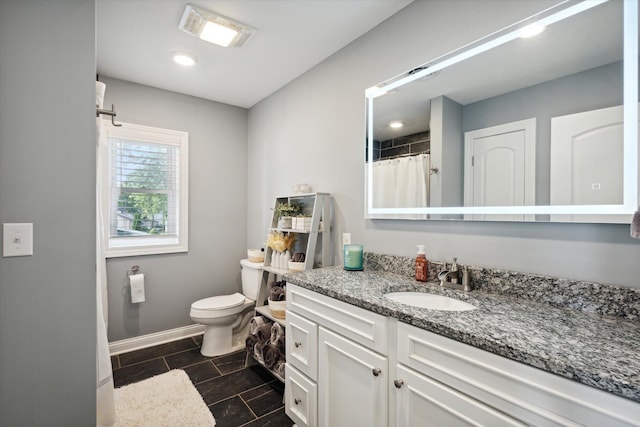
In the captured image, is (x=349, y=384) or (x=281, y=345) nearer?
(x=349, y=384)

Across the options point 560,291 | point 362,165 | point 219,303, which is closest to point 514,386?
point 560,291

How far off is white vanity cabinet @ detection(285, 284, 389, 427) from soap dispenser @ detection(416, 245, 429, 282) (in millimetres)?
498

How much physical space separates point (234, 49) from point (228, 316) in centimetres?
221

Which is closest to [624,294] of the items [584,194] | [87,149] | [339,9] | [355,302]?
[584,194]

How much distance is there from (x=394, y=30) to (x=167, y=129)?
7.69 ft

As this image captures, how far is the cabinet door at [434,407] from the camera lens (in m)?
0.92

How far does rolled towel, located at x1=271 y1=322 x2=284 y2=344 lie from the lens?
2.23m

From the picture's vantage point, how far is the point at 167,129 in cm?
310

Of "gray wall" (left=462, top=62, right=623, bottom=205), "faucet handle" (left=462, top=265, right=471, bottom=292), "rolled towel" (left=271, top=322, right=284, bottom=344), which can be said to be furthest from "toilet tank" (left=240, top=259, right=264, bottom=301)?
"gray wall" (left=462, top=62, right=623, bottom=205)

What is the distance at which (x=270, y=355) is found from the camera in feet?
7.44

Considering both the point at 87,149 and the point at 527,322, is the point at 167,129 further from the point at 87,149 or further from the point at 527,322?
the point at 527,322

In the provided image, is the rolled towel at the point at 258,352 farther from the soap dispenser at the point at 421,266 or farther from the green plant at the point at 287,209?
the soap dispenser at the point at 421,266

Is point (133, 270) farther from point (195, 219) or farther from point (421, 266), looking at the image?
point (421, 266)

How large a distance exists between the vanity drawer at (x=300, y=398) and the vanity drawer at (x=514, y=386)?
2.46 ft
